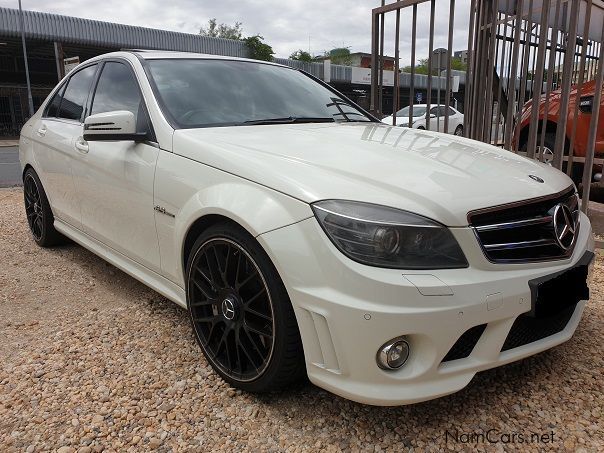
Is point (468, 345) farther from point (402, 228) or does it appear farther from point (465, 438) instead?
point (402, 228)

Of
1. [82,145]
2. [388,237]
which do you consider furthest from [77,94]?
[388,237]

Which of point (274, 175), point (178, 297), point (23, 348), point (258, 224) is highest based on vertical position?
point (274, 175)

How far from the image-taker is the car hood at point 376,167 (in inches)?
71.3

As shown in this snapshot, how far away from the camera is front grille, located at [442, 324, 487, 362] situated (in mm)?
1786

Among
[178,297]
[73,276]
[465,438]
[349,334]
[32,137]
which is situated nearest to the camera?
[349,334]

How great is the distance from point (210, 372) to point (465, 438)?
1165mm

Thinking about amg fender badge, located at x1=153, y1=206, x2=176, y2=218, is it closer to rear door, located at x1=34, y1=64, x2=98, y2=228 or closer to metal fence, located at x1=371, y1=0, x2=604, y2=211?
rear door, located at x1=34, y1=64, x2=98, y2=228

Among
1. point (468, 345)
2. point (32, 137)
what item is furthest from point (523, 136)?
point (32, 137)

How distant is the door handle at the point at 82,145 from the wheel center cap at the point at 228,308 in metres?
1.67

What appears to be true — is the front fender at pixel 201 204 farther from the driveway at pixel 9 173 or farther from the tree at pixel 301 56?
the tree at pixel 301 56

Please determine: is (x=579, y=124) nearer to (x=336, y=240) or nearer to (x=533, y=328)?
(x=533, y=328)

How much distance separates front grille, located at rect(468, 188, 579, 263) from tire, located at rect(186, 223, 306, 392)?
758 mm

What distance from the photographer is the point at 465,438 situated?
1.87 m

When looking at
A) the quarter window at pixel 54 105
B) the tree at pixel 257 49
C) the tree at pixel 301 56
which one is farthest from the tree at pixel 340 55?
the quarter window at pixel 54 105
